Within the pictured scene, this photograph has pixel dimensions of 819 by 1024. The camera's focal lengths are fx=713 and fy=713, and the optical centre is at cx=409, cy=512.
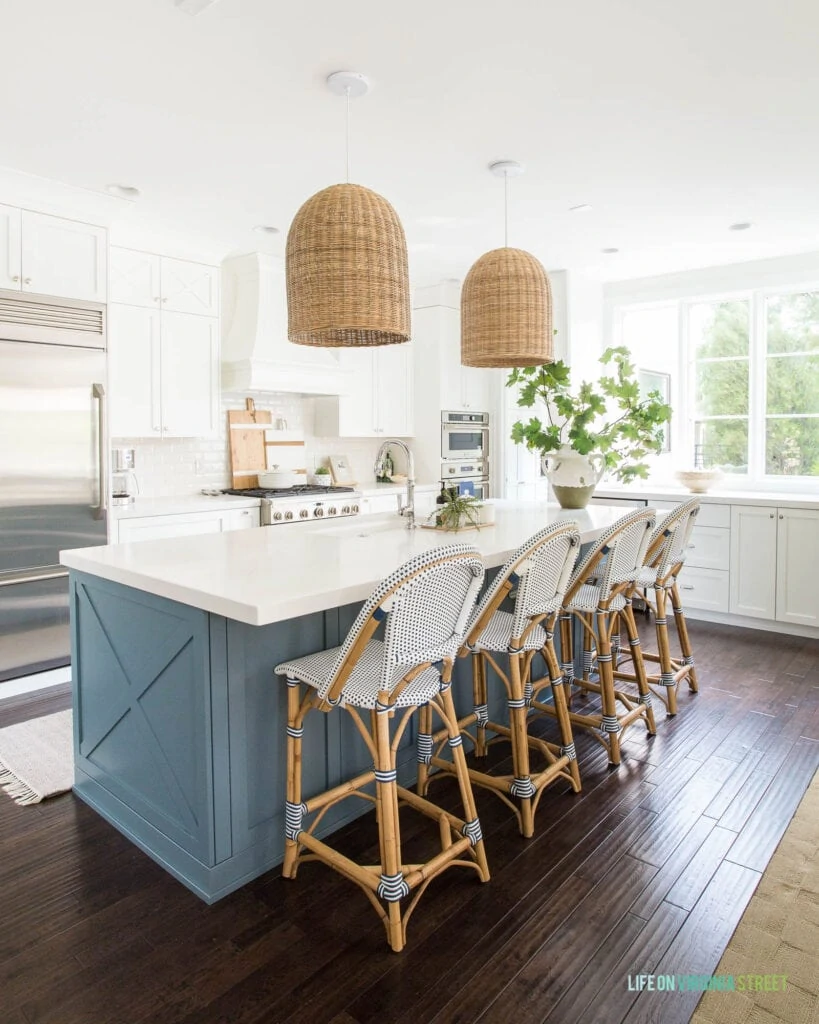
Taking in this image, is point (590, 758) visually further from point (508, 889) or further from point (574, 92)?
point (574, 92)

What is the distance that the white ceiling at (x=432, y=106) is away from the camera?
234 centimetres

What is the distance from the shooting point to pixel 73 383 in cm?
388

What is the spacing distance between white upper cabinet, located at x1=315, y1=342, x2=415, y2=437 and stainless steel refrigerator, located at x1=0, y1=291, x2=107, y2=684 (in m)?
2.11

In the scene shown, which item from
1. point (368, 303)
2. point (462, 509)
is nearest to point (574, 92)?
point (368, 303)

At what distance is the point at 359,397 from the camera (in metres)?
5.84

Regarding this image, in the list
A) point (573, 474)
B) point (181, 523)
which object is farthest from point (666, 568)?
point (181, 523)

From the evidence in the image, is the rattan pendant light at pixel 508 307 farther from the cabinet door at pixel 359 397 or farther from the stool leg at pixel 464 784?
the cabinet door at pixel 359 397

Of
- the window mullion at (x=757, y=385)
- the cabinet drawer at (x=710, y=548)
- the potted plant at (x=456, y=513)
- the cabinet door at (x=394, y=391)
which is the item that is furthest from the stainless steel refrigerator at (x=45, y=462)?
the window mullion at (x=757, y=385)

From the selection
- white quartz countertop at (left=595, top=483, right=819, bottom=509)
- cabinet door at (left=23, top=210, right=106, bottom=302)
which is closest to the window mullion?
white quartz countertop at (left=595, top=483, right=819, bottom=509)

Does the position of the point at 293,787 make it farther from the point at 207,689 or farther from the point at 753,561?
the point at 753,561

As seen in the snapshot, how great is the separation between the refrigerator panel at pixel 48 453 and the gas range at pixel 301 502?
1.13 meters

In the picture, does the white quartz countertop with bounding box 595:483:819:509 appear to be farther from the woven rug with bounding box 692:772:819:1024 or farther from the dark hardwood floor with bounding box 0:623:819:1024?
the woven rug with bounding box 692:772:819:1024

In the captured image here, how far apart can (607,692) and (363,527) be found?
1251mm

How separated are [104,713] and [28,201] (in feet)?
9.00
